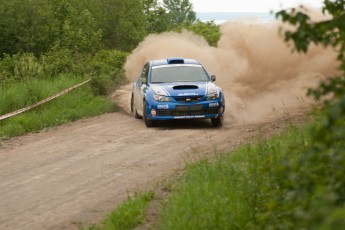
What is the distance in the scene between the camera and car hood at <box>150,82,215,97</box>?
17.9m

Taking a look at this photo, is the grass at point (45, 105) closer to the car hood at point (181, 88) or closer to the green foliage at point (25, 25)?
the car hood at point (181, 88)

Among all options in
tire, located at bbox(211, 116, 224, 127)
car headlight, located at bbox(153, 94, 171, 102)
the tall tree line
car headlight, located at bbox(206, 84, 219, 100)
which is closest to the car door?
car headlight, located at bbox(153, 94, 171, 102)

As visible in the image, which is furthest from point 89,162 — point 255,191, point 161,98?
point 255,191

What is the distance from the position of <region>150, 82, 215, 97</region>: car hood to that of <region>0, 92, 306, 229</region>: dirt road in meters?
0.87

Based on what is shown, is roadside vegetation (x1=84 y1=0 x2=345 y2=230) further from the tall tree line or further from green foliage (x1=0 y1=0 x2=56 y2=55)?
the tall tree line

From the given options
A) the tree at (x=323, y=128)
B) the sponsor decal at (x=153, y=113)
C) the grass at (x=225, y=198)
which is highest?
the tree at (x=323, y=128)

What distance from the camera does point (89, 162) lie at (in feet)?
44.5

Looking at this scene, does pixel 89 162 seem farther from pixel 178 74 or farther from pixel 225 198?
pixel 178 74

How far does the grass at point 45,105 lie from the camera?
19125 millimetres

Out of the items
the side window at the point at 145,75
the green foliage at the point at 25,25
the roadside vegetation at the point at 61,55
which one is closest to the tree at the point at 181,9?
the roadside vegetation at the point at 61,55

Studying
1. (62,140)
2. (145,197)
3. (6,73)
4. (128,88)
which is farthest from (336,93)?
(6,73)

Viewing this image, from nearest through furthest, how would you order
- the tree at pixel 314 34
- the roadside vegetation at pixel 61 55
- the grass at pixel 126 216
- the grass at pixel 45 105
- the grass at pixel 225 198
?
the tree at pixel 314 34 → the grass at pixel 225 198 → the grass at pixel 126 216 → the grass at pixel 45 105 → the roadside vegetation at pixel 61 55

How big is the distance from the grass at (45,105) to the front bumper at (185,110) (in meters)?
3.33

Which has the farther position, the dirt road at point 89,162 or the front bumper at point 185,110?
the front bumper at point 185,110
